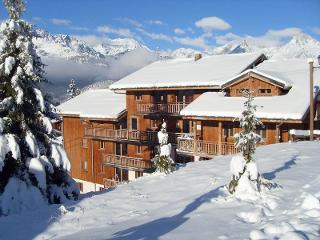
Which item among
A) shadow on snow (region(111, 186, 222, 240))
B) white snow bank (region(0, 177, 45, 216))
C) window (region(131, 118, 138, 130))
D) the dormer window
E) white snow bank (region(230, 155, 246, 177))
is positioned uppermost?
the dormer window

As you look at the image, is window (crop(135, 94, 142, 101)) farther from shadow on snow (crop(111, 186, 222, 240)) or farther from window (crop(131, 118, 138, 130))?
shadow on snow (crop(111, 186, 222, 240))

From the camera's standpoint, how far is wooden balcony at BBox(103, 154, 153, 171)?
3709cm

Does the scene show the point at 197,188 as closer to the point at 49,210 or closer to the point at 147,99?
the point at 49,210

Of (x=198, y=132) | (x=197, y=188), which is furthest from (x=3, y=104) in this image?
(x=198, y=132)

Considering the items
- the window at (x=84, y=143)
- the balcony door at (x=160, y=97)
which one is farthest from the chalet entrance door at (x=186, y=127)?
the window at (x=84, y=143)

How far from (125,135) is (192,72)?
27.6 ft

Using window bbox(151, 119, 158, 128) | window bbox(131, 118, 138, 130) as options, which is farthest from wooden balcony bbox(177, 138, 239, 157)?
window bbox(131, 118, 138, 130)

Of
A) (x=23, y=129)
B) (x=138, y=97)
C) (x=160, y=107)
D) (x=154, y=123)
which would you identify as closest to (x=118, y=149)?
(x=154, y=123)

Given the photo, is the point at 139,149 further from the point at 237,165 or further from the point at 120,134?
the point at 237,165

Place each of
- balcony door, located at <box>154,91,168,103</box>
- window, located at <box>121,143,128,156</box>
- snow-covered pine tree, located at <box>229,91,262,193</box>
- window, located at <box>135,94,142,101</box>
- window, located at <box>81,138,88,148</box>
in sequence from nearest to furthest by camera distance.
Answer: snow-covered pine tree, located at <box>229,91,262,193</box>
balcony door, located at <box>154,91,168,103</box>
window, located at <box>135,94,142,101</box>
window, located at <box>121,143,128,156</box>
window, located at <box>81,138,88,148</box>

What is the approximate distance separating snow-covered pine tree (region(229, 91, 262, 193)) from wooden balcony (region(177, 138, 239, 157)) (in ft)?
51.6

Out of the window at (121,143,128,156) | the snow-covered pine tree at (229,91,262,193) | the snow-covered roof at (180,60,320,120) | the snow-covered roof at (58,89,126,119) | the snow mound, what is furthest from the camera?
the window at (121,143,128,156)

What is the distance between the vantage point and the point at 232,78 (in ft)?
98.9

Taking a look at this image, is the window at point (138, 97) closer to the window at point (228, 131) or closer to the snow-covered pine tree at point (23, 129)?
the window at point (228, 131)
